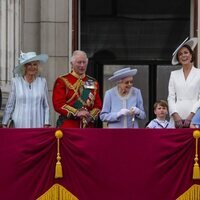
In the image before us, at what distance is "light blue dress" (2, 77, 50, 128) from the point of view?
34.7 feet

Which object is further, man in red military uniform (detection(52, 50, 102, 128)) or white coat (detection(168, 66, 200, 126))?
man in red military uniform (detection(52, 50, 102, 128))

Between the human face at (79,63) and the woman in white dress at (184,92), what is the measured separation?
3.52 feet

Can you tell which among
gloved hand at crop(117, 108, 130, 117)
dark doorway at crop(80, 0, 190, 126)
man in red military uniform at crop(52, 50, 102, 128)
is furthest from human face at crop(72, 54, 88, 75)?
dark doorway at crop(80, 0, 190, 126)

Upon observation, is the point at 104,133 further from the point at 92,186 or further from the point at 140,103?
the point at 140,103

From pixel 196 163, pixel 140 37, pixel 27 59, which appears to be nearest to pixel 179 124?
pixel 196 163

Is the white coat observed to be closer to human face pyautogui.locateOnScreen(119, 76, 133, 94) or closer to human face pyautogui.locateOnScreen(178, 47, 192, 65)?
human face pyautogui.locateOnScreen(178, 47, 192, 65)

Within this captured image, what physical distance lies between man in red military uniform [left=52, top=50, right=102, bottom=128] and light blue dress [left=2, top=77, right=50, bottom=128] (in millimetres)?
239

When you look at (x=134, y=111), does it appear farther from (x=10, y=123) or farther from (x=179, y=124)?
(x=10, y=123)

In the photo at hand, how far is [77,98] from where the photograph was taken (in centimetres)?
1048

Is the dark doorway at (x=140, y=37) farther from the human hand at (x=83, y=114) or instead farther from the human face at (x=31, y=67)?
the human hand at (x=83, y=114)

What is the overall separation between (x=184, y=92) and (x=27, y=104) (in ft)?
6.23

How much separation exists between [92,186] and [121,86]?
5.11 ft

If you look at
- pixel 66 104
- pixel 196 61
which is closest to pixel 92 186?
pixel 66 104

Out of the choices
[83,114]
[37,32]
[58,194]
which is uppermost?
[37,32]
